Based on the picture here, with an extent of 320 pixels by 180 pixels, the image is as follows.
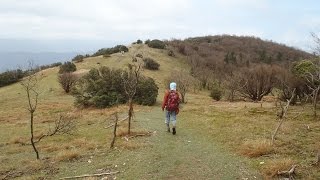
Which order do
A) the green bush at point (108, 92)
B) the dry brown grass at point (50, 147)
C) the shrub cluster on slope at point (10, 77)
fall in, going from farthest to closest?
the shrub cluster on slope at point (10, 77)
the green bush at point (108, 92)
the dry brown grass at point (50, 147)

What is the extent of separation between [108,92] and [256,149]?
2216cm

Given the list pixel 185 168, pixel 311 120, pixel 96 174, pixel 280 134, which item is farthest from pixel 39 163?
pixel 311 120

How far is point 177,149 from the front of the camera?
15.8 metres

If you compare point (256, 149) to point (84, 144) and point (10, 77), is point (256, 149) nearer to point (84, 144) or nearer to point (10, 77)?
point (84, 144)

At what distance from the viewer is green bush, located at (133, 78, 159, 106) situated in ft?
115

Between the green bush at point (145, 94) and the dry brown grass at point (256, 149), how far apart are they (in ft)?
65.4

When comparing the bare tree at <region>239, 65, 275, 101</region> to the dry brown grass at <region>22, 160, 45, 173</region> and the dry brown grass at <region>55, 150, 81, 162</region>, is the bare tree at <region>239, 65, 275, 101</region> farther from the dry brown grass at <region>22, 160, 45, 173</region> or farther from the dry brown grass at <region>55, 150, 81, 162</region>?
the dry brown grass at <region>22, 160, 45, 173</region>

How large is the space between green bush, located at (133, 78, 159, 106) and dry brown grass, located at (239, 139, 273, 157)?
1993cm

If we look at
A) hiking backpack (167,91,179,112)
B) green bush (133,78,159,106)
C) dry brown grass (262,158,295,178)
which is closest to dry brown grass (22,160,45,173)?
hiking backpack (167,91,179,112)

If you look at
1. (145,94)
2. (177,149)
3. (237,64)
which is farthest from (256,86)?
(237,64)

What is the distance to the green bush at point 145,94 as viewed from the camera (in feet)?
115

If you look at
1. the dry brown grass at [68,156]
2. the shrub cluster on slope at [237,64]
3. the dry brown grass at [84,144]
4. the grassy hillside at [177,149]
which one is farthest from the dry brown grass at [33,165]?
the shrub cluster on slope at [237,64]

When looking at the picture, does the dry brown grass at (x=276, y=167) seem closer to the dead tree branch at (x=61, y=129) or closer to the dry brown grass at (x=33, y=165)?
the dry brown grass at (x=33, y=165)

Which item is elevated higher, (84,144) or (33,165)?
(84,144)
